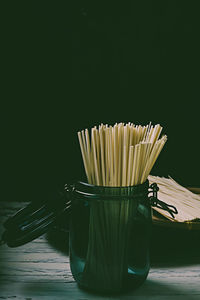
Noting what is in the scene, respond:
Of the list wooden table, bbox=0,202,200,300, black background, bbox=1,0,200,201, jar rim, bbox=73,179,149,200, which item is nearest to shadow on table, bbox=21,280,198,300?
wooden table, bbox=0,202,200,300

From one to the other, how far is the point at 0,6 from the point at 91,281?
0.83 m

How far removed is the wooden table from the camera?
74 cm

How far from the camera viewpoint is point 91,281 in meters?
0.73

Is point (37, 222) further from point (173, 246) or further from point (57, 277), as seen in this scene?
point (173, 246)

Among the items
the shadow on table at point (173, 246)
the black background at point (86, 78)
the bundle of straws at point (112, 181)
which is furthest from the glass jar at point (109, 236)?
the black background at point (86, 78)

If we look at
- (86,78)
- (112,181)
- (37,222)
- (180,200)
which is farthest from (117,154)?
(86,78)

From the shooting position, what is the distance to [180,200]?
39.6 inches

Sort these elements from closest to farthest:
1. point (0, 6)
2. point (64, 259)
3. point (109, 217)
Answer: point (109, 217) → point (64, 259) → point (0, 6)

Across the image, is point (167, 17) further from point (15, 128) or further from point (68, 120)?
point (15, 128)

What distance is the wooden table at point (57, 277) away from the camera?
743mm

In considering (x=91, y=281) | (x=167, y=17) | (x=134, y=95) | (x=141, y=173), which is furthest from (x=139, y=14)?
(x=91, y=281)

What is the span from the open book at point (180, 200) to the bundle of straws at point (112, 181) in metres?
0.22

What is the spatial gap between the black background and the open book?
0.29 m

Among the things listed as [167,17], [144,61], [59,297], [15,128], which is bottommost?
[59,297]
